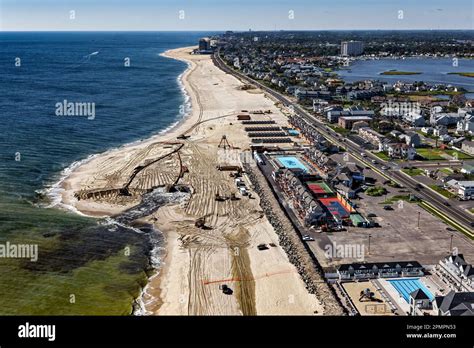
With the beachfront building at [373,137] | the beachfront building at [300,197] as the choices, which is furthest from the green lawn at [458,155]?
the beachfront building at [300,197]

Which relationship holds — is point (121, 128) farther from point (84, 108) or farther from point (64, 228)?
point (64, 228)

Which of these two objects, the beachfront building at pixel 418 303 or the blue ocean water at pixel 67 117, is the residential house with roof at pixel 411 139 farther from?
the beachfront building at pixel 418 303

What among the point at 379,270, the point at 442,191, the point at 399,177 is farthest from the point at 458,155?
the point at 379,270

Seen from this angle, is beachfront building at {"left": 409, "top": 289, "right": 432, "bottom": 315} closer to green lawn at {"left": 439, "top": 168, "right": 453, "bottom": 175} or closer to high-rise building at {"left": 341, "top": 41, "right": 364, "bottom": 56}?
green lawn at {"left": 439, "top": 168, "right": 453, "bottom": 175}

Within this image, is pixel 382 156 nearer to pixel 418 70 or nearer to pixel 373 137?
pixel 373 137

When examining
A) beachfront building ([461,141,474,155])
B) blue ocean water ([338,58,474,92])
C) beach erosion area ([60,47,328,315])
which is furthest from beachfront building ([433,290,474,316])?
blue ocean water ([338,58,474,92])

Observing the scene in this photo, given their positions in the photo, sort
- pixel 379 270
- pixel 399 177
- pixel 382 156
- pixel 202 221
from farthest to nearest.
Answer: pixel 382 156 < pixel 399 177 < pixel 202 221 < pixel 379 270

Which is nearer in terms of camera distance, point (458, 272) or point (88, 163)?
point (458, 272)
